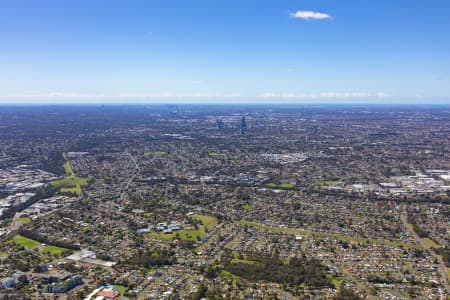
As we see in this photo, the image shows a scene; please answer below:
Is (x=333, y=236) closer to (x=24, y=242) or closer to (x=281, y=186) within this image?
(x=281, y=186)

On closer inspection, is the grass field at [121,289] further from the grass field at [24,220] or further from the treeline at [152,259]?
the grass field at [24,220]

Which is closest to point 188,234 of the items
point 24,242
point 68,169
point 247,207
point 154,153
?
point 247,207

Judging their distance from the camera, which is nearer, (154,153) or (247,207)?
(247,207)

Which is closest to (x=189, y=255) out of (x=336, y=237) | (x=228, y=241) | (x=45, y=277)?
(x=228, y=241)

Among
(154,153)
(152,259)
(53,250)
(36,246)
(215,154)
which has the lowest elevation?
(53,250)

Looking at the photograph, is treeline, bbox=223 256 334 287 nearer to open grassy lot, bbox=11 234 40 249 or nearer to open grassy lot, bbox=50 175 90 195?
open grassy lot, bbox=11 234 40 249

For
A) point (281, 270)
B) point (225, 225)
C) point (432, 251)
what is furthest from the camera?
point (225, 225)

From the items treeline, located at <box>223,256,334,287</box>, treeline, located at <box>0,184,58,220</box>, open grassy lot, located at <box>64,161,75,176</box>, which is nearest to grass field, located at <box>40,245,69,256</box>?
treeline, located at <box>0,184,58,220</box>
